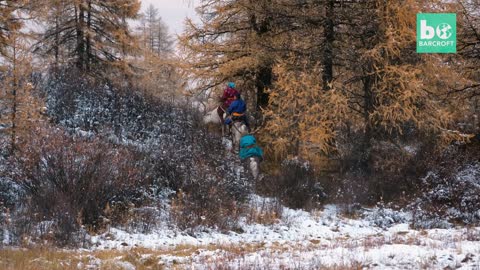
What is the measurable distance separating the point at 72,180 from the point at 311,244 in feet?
15.6

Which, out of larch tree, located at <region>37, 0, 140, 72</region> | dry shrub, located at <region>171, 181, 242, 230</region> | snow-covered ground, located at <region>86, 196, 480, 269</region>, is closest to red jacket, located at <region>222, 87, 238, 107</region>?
snow-covered ground, located at <region>86, 196, 480, 269</region>

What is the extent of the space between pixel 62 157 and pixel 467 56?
41.1ft

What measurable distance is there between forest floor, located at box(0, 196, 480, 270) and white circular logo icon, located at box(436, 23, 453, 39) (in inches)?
244

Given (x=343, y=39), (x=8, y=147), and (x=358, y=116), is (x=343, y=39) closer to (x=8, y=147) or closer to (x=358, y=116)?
(x=358, y=116)

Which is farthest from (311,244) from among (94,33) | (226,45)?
(94,33)

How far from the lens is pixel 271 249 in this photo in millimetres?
7449

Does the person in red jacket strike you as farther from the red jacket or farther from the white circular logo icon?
the white circular logo icon

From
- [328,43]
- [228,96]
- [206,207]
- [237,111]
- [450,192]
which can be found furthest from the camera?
[228,96]

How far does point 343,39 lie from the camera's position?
45.0 feet

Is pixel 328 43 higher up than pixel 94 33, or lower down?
lower down

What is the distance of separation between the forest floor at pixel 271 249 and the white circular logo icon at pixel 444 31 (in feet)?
20.3

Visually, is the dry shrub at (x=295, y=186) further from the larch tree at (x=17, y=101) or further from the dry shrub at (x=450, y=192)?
the larch tree at (x=17, y=101)

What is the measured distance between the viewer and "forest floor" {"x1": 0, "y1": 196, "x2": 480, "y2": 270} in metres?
5.89

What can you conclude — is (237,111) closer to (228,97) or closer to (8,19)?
(228,97)
